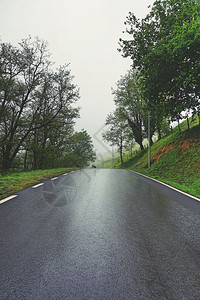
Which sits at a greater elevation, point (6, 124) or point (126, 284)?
point (6, 124)

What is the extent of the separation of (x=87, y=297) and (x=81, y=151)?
162 ft

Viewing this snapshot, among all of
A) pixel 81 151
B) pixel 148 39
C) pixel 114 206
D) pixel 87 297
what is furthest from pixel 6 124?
pixel 81 151

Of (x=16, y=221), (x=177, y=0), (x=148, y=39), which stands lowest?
(x=16, y=221)

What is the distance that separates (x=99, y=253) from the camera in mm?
2525

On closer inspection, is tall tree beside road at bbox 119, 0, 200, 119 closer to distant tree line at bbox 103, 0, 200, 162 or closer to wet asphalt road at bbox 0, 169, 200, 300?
distant tree line at bbox 103, 0, 200, 162

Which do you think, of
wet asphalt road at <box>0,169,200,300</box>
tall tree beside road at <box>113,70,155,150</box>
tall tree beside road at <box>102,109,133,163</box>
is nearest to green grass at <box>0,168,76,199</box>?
wet asphalt road at <box>0,169,200,300</box>

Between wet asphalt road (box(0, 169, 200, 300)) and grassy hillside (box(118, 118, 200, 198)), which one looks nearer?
wet asphalt road (box(0, 169, 200, 300))

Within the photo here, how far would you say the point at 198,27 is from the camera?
1059cm

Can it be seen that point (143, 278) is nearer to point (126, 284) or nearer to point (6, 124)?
point (126, 284)

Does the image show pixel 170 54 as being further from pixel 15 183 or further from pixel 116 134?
pixel 116 134

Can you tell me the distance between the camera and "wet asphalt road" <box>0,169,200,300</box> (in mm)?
1803

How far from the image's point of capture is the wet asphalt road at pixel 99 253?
5.91ft

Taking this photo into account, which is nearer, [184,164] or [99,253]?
[99,253]

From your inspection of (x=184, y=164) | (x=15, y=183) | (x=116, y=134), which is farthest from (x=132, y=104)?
(x=15, y=183)
